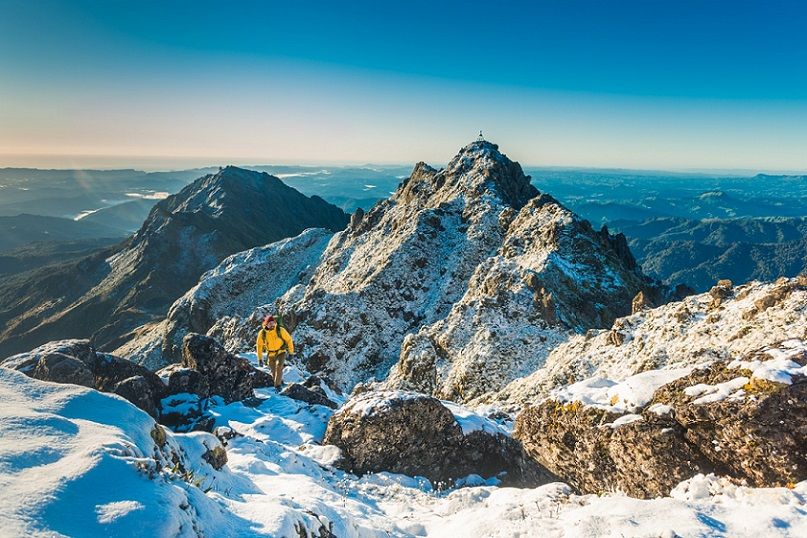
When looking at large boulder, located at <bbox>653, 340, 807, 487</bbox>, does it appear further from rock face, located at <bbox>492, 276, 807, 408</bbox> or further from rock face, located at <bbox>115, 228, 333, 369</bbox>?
rock face, located at <bbox>115, 228, 333, 369</bbox>

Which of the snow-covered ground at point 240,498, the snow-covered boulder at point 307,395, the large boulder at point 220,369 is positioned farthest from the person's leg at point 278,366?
the snow-covered ground at point 240,498

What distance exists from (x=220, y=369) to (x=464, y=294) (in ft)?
95.6

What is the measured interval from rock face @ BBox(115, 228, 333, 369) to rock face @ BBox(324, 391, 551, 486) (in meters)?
49.8

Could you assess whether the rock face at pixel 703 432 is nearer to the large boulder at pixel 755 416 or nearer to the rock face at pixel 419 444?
the large boulder at pixel 755 416

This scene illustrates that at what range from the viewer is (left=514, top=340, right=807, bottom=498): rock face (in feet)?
23.6

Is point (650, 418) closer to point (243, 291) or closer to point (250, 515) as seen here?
point (250, 515)

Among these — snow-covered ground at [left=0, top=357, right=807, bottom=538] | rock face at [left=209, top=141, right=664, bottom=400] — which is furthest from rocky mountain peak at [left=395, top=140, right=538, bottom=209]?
snow-covered ground at [left=0, top=357, right=807, bottom=538]

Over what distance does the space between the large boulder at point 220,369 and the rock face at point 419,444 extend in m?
6.50

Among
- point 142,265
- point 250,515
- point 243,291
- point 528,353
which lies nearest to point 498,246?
point 528,353

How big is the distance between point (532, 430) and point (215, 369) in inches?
540

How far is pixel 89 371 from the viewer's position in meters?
13.8

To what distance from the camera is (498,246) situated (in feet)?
154

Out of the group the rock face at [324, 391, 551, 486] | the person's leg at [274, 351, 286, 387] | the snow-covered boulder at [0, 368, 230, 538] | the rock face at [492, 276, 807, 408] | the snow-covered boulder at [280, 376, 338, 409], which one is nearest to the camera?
the snow-covered boulder at [0, 368, 230, 538]

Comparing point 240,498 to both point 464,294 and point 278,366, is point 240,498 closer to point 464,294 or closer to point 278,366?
point 278,366
